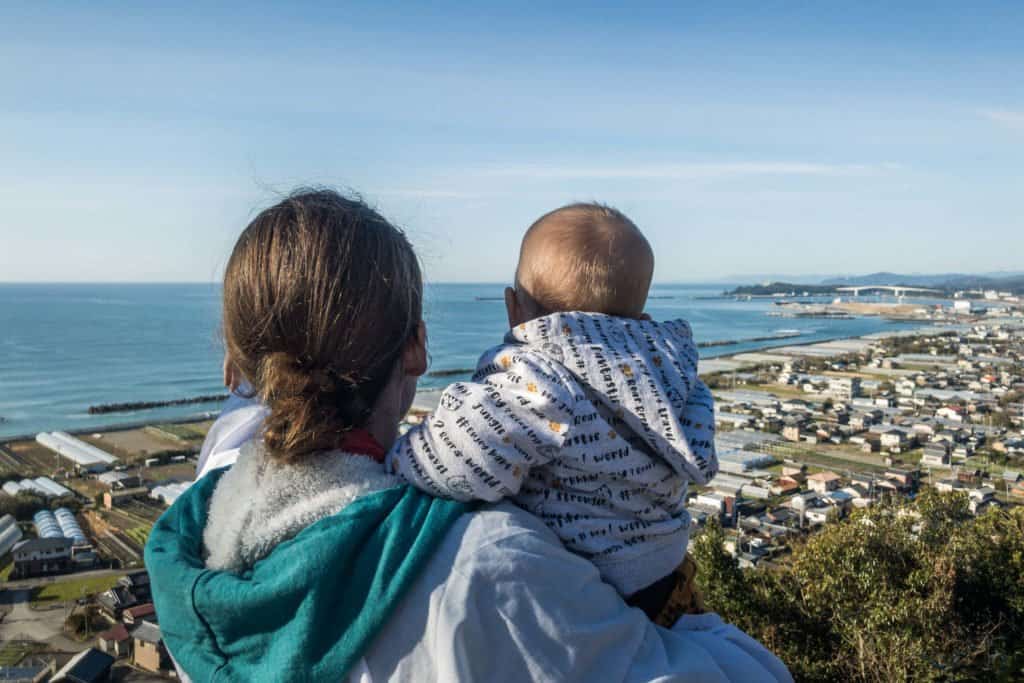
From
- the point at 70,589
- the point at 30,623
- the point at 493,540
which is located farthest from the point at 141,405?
the point at 493,540

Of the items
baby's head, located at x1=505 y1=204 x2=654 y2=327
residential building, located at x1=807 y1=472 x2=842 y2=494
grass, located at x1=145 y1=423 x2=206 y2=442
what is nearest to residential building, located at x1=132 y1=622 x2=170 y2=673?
baby's head, located at x1=505 y1=204 x2=654 y2=327

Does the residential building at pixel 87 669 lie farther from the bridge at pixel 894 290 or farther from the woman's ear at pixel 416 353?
the bridge at pixel 894 290

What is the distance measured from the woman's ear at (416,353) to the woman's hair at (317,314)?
0.01 meters

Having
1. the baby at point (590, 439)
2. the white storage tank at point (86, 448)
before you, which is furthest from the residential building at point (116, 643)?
the white storage tank at point (86, 448)

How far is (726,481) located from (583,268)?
10631mm

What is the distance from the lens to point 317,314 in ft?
1.79

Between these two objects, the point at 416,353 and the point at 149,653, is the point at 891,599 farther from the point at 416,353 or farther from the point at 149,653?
the point at 149,653

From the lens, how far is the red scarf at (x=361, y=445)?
1.86 ft

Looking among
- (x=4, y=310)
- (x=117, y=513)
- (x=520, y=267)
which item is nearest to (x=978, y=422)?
(x=117, y=513)

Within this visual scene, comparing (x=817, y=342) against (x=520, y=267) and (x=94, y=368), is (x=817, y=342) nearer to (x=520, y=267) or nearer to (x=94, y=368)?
(x=94, y=368)

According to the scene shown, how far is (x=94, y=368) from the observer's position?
23531 mm

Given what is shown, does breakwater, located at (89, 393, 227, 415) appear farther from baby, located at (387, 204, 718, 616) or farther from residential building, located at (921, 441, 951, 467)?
baby, located at (387, 204, 718, 616)

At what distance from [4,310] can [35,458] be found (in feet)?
153

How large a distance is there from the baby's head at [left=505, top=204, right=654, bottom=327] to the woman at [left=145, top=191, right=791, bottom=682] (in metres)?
0.23
